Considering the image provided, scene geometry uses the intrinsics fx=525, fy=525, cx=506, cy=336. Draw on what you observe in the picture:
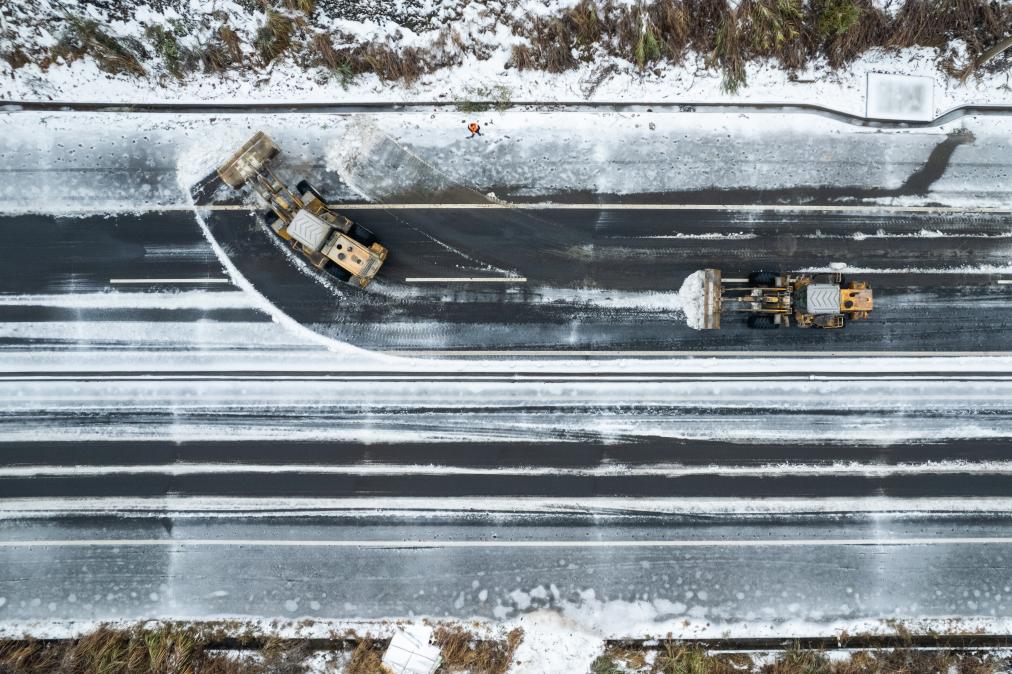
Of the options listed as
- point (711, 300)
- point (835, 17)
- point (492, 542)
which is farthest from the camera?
point (492, 542)

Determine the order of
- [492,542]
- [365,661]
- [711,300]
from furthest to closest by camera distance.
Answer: [492,542], [711,300], [365,661]

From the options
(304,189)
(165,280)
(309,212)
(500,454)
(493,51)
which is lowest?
(500,454)

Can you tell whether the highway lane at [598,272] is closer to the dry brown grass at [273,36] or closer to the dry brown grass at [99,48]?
the dry brown grass at [99,48]

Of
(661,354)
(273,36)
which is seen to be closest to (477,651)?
(661,354)

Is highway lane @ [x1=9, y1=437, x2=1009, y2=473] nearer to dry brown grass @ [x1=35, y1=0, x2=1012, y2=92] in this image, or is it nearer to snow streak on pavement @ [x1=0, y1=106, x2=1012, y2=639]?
snow streak on pavement @ [x1=0, y1=106, x2=1012, y2=639]

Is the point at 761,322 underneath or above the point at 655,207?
underneath

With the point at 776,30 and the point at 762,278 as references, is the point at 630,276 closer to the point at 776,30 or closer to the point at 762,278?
the point at 762,278

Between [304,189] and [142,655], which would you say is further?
[304,189]
